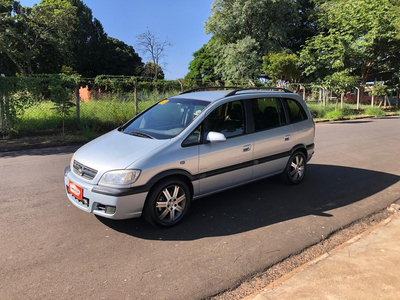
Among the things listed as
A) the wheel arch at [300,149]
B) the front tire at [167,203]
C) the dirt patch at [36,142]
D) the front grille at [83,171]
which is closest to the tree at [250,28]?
the dirt patch at [36,142]

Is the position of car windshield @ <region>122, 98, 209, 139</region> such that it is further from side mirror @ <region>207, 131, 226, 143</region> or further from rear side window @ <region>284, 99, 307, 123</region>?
rear side window @ <region>284, 99, 307, 123</region>

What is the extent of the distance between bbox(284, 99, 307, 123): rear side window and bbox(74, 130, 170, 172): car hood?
2704 mm

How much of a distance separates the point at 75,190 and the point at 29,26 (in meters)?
35.4

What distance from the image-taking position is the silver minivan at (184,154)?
3.61 m

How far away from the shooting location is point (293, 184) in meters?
5.75

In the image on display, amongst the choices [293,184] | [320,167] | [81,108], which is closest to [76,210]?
[293,184]

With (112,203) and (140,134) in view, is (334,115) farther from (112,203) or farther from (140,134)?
(112,203)

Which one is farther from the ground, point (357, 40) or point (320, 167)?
point (357, 40)

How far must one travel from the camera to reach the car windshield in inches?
169

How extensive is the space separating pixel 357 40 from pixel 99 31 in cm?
3945

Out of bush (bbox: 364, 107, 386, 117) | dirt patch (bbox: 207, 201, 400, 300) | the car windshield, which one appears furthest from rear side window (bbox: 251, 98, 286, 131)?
bush (bbox: 364, 107, 386, 117)

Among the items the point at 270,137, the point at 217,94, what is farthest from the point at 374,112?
the point at 217,94

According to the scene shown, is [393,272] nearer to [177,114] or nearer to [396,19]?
[177,114]

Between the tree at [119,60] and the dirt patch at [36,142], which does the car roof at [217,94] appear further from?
the tree at [119,60]
